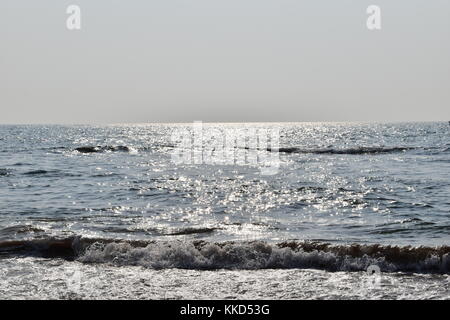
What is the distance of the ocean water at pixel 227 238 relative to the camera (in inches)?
437

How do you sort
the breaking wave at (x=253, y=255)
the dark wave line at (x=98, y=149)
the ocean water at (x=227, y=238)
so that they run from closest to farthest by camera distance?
1. the ocean water at (x=227, y=238)
2. the breaking wave at (x=253, y=255)
3. the dark wave line at (x=98, y=149)

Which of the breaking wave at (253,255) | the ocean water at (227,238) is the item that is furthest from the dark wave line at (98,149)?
the breaking wave at (253,255)

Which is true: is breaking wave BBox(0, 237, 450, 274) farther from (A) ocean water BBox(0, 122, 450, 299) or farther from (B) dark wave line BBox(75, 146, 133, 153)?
(B) dark wave line BBox(75, 146, 133, 153)

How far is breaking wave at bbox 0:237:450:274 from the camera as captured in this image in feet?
42.3

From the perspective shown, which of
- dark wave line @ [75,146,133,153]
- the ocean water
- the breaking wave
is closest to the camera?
the ocean water

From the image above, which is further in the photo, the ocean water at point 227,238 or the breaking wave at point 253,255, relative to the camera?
the breaking wave at point 253,255

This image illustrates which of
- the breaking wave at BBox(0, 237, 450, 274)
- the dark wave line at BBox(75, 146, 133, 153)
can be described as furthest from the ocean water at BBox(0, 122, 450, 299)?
the dark wave line at BBox(75, 146, 133, 153)

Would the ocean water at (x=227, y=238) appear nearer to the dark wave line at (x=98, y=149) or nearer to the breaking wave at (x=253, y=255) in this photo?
the breaking wave at (x=253, y=255)

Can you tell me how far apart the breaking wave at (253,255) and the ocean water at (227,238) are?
0.03m

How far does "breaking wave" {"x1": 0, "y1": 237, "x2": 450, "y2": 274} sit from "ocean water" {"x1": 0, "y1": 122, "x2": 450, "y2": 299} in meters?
0.03

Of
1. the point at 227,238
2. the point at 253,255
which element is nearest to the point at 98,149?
the point at 227,238

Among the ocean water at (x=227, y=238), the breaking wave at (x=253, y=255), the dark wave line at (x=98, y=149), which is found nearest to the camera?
the ocean water at (x=227, y=238)
